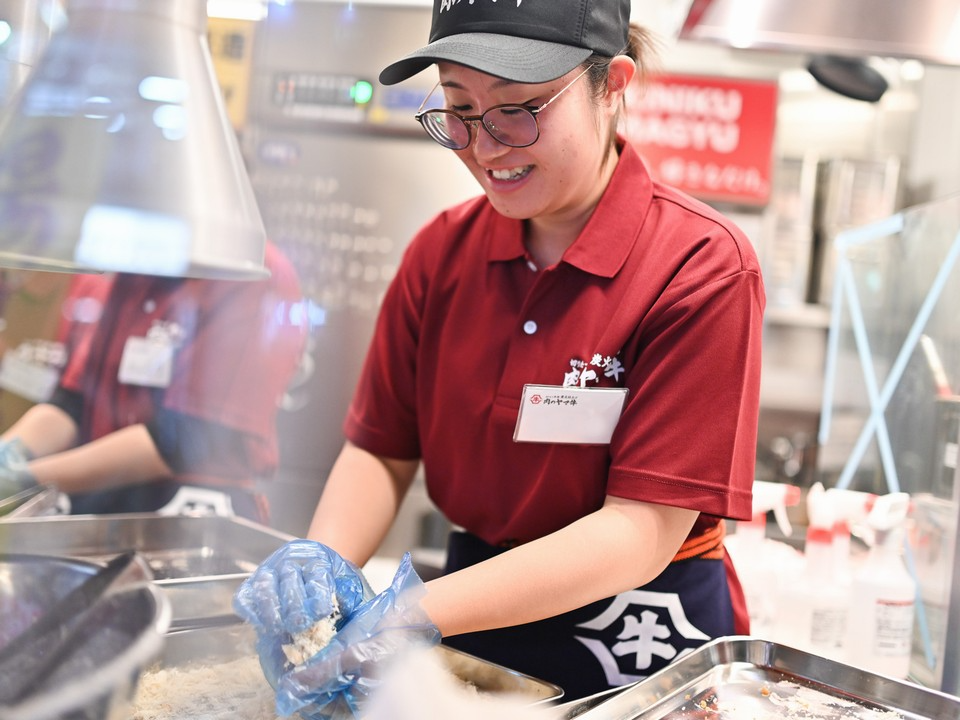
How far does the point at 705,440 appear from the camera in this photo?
104 cm

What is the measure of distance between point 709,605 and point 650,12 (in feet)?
8.80

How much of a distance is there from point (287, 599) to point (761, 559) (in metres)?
1.09

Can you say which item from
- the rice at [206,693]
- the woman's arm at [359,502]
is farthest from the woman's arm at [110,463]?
the rice at [206,693]

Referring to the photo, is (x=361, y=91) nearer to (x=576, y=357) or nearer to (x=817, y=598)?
(x=576, y=357)

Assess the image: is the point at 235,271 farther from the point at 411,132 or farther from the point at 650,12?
the point at 650,12

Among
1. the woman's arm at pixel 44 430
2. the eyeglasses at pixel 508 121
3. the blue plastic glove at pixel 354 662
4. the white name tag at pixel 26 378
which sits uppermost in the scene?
the eyeglasses at pixel 508 121

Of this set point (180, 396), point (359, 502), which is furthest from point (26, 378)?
point (359, 502)

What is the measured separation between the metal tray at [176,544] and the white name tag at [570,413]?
425 mm

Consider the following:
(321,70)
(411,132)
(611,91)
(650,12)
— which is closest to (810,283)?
(650,12)

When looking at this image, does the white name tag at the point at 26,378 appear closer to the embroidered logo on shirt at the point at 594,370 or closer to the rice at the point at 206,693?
the rice at the point at 206,693

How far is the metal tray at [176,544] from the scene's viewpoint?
1.13 meters

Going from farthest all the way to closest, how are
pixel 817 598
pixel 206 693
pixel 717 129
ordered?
pixel 717 129
pixel 817 598
pixel 206 693

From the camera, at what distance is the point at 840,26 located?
5.22 feet

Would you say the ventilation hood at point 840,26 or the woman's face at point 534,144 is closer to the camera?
the woman's face at point 534,144
